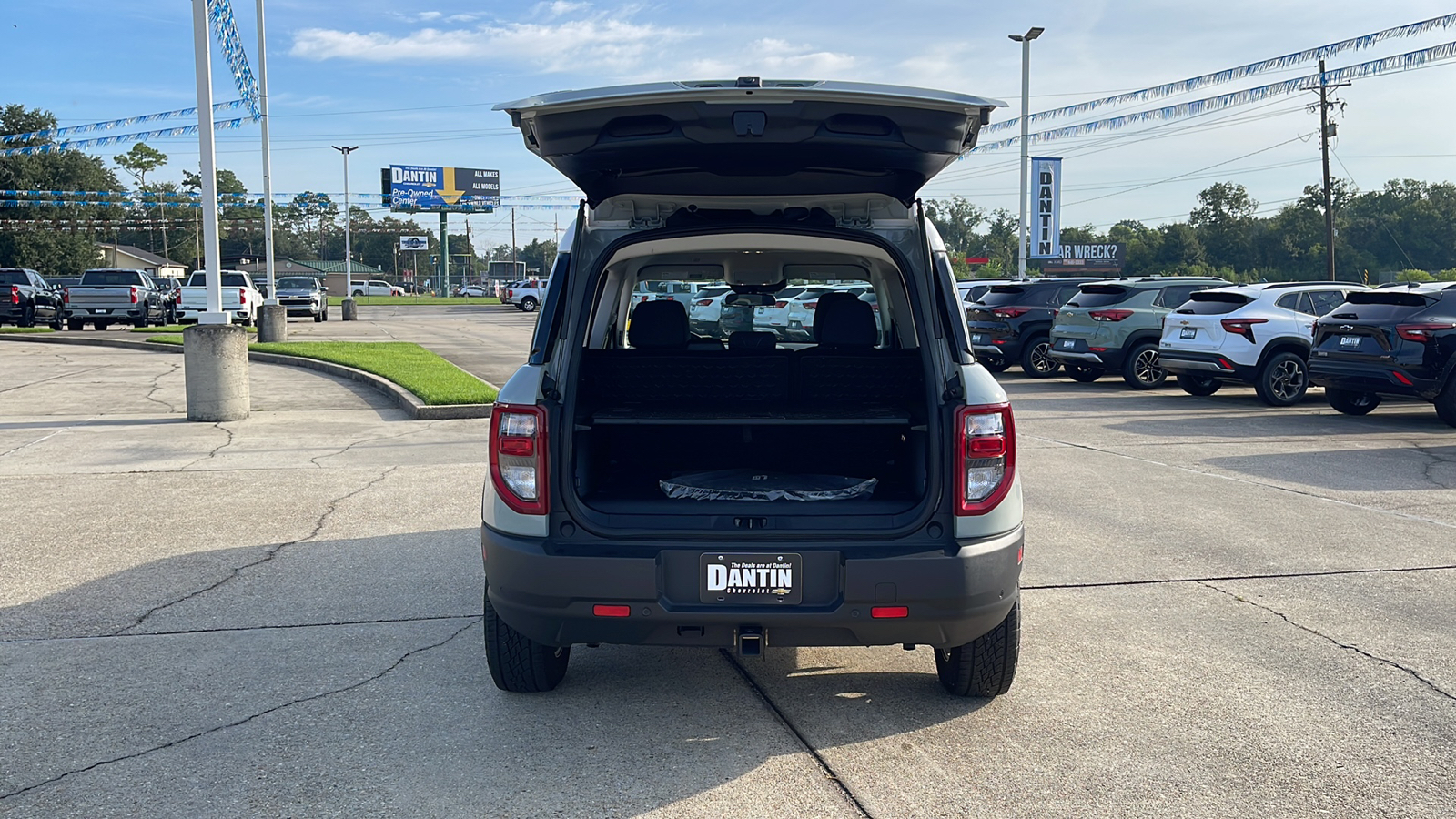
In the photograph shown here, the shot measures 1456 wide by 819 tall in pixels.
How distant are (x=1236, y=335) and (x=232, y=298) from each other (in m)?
28.2

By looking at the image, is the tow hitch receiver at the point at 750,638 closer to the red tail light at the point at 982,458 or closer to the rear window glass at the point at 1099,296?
the red tail light at the point at 982,458

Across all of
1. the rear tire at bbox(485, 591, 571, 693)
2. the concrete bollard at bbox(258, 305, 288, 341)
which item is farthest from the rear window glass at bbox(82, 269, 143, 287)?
the rear tire at bbox(485, 591, 571, 693)

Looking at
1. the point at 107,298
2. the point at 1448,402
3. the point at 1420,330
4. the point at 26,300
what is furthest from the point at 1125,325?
the point at 26,300

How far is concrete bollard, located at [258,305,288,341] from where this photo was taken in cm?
2555

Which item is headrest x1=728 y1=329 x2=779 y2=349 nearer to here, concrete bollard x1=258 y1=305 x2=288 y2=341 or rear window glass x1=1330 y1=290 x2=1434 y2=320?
rear window glass x1=1330 y1=290 x2=1434 y2=320

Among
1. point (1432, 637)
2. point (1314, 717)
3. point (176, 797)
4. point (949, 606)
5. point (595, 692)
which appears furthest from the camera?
point (1432, 637)

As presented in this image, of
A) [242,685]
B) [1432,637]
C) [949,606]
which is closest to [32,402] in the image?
[242,685]

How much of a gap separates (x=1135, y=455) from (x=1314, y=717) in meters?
6.67

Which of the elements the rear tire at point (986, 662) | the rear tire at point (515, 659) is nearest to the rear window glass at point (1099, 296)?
the rear tire at point (986, 662)

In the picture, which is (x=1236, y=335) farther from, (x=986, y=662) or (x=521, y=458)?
(x=521, y=458)

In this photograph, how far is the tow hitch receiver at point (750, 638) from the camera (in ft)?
12.0

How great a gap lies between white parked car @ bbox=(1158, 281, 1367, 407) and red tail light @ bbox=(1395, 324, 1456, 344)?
235 centimetres

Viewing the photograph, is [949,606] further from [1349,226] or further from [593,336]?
[1349,226]

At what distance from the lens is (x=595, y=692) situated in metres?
4.32
